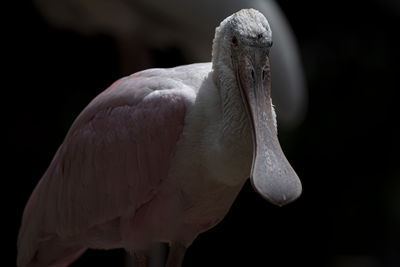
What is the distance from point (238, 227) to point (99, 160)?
10.4ft

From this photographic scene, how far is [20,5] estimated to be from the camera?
5.77 meters

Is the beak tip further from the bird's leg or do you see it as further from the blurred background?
the blurred background

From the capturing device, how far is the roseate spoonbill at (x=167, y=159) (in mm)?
2029

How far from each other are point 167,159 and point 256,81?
38cm

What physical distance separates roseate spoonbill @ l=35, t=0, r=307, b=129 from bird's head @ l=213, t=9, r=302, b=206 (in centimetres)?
234

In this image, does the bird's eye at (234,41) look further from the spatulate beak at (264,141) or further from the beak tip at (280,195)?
the beak tip at (280,195)

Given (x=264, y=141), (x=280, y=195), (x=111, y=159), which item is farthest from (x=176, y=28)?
(x=280, y=195)

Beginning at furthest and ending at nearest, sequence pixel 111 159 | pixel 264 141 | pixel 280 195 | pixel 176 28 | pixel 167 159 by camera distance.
Answer: pixel 176 28
pixel 111 159
pixel 167 159
pixel 264 141
pixel 280 195

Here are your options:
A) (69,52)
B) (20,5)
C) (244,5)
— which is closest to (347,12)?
(244,5)

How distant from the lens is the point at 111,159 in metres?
2.38

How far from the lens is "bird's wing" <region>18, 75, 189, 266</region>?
2.25 m

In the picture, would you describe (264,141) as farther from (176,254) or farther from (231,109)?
(176,254)

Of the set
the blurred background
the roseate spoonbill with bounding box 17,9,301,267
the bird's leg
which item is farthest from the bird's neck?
the blurred background

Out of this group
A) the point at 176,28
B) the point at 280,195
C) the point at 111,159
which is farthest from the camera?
the point at 176,28
